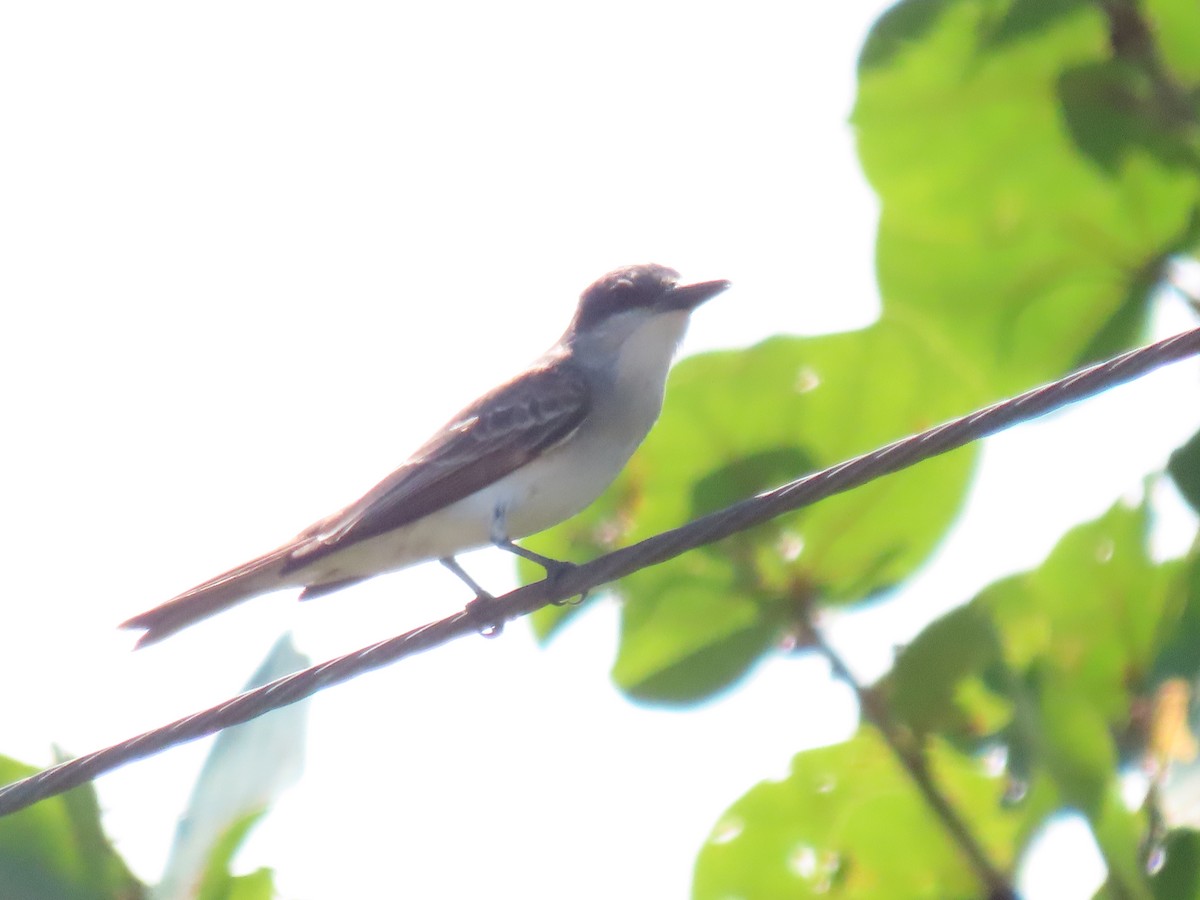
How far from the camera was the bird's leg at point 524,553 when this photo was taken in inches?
193

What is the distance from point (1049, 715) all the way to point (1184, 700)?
25.1 inches

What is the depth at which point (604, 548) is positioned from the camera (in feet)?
16.2

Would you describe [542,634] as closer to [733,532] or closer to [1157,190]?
[733,532]

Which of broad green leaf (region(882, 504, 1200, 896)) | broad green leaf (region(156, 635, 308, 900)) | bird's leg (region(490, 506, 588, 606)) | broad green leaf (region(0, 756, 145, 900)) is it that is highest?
broad green leaf (region(0, 756, 145, 900))

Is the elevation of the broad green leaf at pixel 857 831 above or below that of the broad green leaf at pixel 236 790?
below

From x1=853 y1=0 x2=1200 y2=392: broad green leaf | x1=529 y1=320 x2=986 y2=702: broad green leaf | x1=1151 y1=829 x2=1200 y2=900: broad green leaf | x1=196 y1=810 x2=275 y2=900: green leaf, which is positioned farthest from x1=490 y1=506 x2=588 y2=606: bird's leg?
x1=1151 y1=829 x2=1200 y2=900: broad green leaf

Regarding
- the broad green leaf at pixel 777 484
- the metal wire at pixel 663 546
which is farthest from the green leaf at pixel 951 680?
the metal wire at pixel 663 546

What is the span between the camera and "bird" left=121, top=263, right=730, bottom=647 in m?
5.87

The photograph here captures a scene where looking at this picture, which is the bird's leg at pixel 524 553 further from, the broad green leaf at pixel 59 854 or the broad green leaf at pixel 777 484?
the broad green leaf at pixel 59 854

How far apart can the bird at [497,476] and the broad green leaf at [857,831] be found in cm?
131

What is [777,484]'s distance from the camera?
4570mm

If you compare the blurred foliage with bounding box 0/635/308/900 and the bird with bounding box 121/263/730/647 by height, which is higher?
the blurred foliage with bounding box 0/635/308/900

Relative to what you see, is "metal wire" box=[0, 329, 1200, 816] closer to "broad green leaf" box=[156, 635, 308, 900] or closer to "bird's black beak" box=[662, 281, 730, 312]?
"broad green leaf" box=[156, 635, 308, 900]

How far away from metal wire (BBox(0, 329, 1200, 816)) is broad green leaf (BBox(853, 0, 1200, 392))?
130 centimetres
